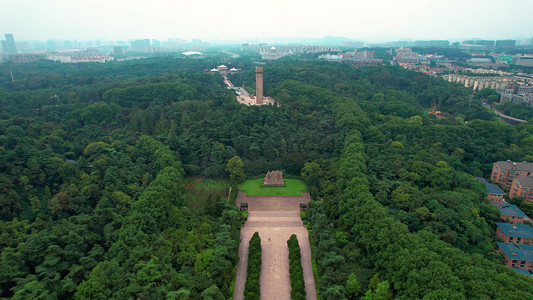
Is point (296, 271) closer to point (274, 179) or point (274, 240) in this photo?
point (274, 240)

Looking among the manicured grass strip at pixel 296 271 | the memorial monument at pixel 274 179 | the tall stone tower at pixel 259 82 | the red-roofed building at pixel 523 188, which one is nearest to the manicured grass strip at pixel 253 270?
the manicured grass strip at pixel 296 271

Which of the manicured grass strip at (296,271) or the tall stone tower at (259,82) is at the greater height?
the tall stone tower at (259,82)

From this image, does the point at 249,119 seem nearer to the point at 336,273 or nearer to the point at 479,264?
the point at 336,273

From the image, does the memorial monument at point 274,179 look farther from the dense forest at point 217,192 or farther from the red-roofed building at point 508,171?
the red-roofed building at point 508,171

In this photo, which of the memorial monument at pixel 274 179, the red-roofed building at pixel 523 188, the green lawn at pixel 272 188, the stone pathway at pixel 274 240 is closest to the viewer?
the stone pathway at pixel 274 240

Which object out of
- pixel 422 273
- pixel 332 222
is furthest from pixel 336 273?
pixel 332 222

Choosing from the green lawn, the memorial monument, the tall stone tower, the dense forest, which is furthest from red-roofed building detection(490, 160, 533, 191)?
the tall stone tower

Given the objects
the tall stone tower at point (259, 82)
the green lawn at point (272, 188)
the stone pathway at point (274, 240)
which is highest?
the tall stone tower at point (259, 82)
